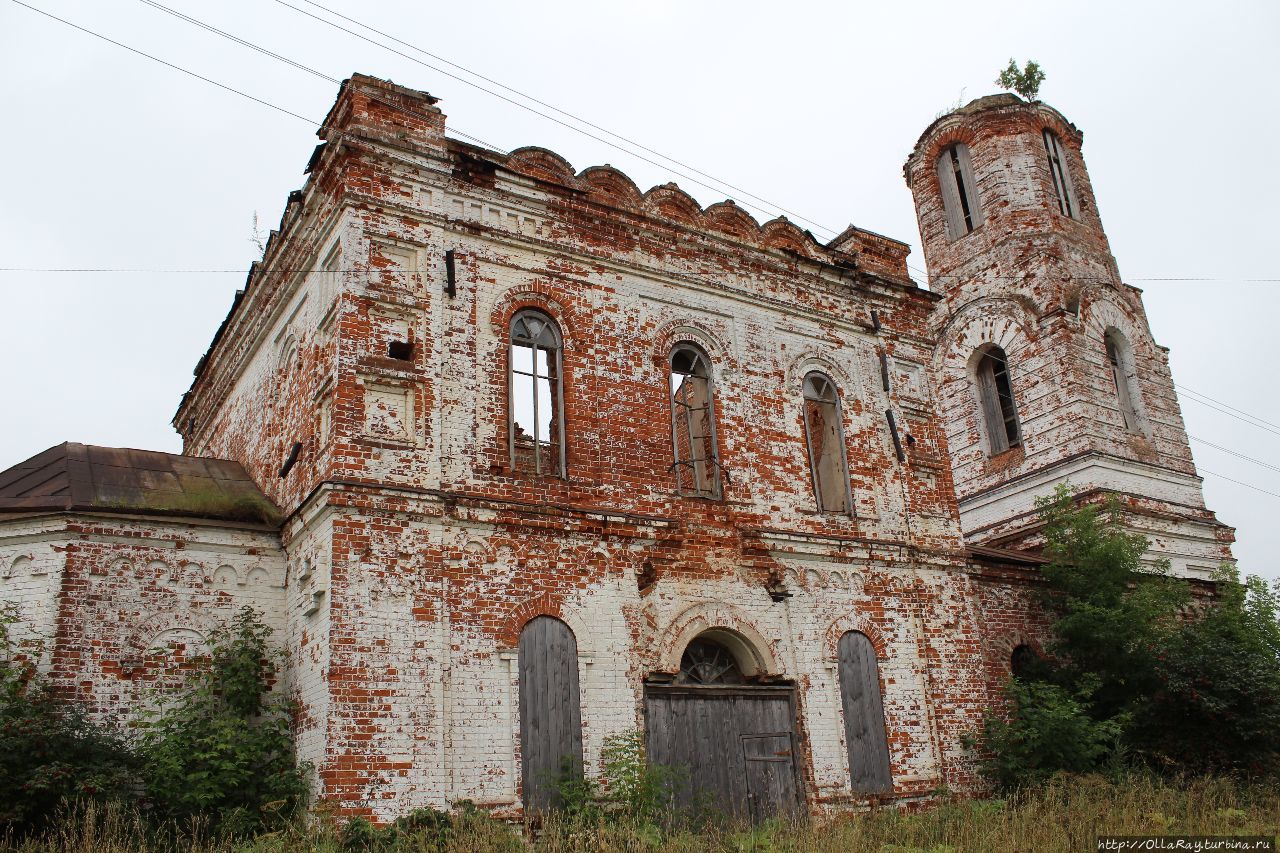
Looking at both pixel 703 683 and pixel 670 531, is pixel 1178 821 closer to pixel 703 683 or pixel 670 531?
pixel 703 683

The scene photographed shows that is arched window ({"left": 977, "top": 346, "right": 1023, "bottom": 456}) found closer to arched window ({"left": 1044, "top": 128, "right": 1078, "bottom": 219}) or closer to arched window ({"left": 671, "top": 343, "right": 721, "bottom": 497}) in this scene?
arched window ({"left": 1044, "top": 128, "right": 1078, "bottom": 219})

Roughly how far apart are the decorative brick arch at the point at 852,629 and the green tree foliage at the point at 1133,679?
1729mm

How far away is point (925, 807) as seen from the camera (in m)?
11.3

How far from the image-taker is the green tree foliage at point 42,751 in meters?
7.79

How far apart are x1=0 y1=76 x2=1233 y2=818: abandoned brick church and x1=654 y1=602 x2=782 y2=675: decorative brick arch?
0.12 feet

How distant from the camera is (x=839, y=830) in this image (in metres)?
9.15

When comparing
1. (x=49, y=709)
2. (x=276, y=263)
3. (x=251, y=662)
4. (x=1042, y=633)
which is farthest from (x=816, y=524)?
(x=49, y=709)

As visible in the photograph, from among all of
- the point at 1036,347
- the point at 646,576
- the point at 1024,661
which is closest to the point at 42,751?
the point at 646,576

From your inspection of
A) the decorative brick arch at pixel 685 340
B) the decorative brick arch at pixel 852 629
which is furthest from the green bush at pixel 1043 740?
the decorative brick arch at pixel 685 340

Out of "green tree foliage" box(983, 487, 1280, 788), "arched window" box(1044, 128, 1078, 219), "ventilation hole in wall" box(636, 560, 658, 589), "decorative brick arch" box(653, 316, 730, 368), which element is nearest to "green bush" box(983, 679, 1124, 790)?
"green tree foliage" box(983, 487, 1280, 788)

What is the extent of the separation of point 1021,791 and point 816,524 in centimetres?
363

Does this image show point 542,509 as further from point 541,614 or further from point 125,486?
point 125,486

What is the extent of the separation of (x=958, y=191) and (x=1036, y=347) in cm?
403

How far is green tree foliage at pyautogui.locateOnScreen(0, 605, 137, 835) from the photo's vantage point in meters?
7.79
